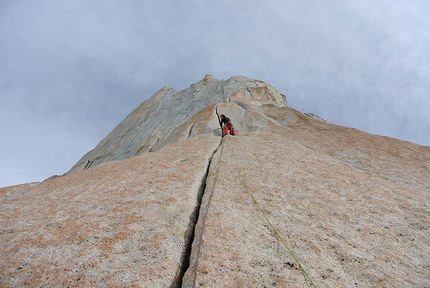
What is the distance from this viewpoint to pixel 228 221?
871 cm

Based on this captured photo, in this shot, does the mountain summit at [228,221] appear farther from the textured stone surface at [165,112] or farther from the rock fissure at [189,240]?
the textured stone surface at [165,112]

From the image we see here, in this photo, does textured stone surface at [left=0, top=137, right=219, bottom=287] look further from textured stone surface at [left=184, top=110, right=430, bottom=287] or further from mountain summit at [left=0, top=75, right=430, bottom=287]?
textured stone surface at [left=184, top=110, right=430, bottom=287]

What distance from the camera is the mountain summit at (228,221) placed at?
6918 millimetres

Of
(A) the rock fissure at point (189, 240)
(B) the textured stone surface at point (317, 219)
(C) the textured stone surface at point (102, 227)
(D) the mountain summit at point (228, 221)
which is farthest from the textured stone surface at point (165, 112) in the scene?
(A) the rock fissure at point (189, 240)

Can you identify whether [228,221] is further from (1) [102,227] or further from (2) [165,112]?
(2) [165,112]

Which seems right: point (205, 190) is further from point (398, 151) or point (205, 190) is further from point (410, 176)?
point (398, 151)

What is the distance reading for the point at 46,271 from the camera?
6.93 m

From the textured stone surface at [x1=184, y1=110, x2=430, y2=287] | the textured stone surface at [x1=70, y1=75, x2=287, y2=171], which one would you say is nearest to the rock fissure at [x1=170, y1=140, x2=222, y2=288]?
the textured stone surface at [x1=184, y1=110, x2=430, y2=287]

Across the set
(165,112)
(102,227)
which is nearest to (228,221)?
(102,227)

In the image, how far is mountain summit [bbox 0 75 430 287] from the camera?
272 inches

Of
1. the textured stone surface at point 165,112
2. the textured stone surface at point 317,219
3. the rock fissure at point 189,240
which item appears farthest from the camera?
the textured stone surface at point 165,112

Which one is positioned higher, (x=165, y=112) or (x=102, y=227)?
(x=165, y=112)

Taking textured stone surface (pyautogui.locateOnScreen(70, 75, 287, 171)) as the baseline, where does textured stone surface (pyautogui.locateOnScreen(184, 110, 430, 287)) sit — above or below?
below

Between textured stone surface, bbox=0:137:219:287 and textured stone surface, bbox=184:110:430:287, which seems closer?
textured stone surface, bbox=0:137:219:287
